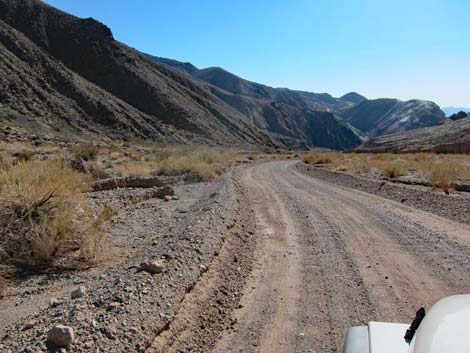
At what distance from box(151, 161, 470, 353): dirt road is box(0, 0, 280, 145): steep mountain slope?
67.3 m

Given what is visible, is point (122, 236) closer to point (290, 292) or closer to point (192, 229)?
point (192, 229)

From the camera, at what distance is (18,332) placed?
13.9 feet

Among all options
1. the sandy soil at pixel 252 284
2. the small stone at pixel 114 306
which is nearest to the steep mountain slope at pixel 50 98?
the sandy soil at pixel 252 284

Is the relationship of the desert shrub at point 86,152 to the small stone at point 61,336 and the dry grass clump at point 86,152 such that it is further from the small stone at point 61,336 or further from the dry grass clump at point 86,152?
the small stone at point 61,336

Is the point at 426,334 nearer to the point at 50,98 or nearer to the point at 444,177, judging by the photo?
the point at 444,177

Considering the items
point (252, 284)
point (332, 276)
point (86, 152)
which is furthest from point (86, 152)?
point (332, 276)

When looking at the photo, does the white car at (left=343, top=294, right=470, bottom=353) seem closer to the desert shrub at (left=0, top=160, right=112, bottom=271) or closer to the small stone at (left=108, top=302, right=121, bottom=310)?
the small stone at (left=108, top=302, right=121, bottom=310)

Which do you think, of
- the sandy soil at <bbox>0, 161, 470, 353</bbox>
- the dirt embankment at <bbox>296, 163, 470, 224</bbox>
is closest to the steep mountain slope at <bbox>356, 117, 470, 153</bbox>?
the dirt embankment at <bbox>296, 163, 470, 224</bbox>

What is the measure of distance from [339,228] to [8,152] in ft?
61.6

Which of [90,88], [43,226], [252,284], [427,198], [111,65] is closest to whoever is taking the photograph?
[252,284]

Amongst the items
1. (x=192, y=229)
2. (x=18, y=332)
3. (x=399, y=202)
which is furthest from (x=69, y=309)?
(x=399, y=202)

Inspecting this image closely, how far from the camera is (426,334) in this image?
1.97 m

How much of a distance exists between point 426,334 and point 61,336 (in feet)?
10.1

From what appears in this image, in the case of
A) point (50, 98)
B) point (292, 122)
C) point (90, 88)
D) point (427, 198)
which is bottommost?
point (427, 198)
